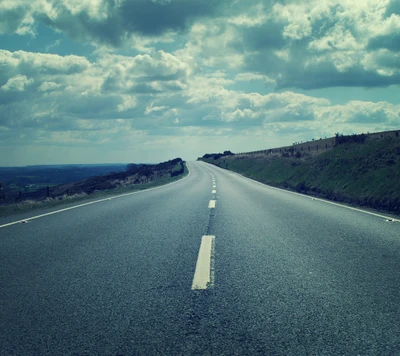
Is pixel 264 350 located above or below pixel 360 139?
below

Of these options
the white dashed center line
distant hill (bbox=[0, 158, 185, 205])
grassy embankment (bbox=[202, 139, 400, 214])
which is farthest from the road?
distant hill (bbox=[0, 158, 185, 205])

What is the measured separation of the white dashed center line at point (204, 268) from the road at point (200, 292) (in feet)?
0.09

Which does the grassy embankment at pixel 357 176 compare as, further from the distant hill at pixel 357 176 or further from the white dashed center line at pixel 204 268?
the white dashed center line at pixel 204 268

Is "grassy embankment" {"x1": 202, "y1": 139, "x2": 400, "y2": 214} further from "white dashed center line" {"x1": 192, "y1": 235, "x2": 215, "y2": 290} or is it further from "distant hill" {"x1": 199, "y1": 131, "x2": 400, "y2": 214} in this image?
"white dashed center line" {"x1": 192, "y1": 235, "x2": 215, "y2": 290}

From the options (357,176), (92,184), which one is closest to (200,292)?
(357,176)

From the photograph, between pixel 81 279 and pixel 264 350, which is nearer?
pixel 264 350

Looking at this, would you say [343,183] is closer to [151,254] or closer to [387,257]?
[387,257]

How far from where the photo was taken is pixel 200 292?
12.8 ft

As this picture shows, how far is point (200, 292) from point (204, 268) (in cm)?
88

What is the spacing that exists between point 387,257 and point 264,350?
3.51 m

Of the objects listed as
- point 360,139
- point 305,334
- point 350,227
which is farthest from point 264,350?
point 360,139

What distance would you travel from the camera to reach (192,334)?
2963 mm

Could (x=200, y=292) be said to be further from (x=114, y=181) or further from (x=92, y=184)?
(x=92, y=184)

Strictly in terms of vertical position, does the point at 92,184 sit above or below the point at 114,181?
below
